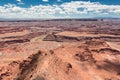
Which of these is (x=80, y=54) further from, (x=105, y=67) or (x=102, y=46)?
(x=102, y=46)

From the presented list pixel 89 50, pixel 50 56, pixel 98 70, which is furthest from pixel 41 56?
Answer: pixel 89 50

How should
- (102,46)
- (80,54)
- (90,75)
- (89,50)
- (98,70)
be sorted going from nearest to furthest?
(90,75) < (98,70) < (80,54) < (89,50) < (102,46)

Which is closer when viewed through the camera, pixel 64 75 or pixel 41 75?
pixel 41 75

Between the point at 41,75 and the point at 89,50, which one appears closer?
the point at 41,75

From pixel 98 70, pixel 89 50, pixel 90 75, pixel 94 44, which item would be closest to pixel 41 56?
pixel 90 75

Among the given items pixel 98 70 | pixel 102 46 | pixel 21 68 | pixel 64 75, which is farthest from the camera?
pixel 102 46

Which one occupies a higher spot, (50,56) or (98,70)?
(50,56)

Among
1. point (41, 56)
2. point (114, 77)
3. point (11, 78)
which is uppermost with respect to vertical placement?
point (41, 56)

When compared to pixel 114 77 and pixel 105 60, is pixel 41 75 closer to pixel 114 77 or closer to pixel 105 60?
pixel 114 77

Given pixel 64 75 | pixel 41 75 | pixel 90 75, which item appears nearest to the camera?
pixel 41 75

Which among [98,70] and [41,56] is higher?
[41,56]
